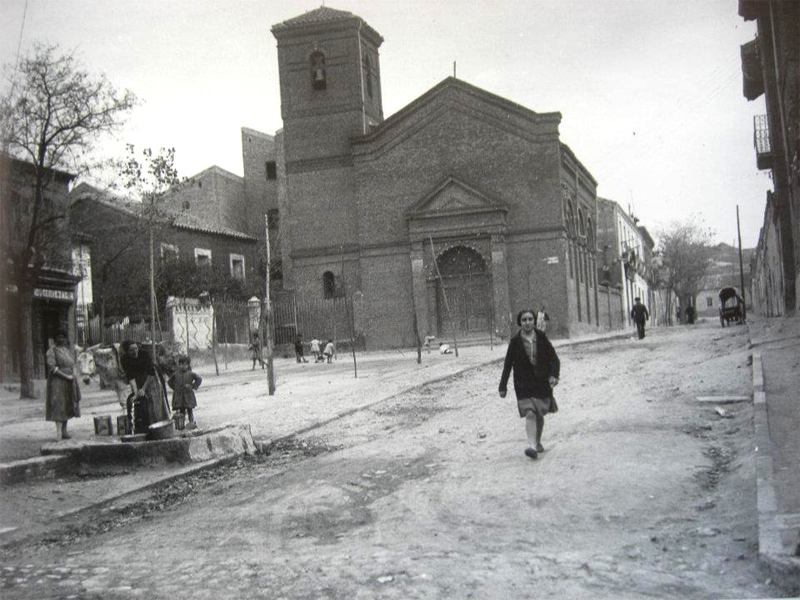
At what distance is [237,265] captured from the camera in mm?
51375

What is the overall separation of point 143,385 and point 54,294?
633 inches

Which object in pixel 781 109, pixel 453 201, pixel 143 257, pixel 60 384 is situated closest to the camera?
pixel 60 384

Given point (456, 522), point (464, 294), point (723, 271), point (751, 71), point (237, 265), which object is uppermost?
point (751, 71)

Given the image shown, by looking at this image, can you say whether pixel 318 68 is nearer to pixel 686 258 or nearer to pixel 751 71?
pixel 751 71

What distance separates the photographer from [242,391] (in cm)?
1914

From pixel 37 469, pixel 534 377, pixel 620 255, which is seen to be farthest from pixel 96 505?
pixel 620 255

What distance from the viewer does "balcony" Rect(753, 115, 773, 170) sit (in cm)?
2348

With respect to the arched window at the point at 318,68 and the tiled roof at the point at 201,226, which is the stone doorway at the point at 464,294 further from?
the tiled roof at the point at 201,226

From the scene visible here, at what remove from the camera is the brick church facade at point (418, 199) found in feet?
113

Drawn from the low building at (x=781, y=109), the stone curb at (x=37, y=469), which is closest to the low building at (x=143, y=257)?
the stone curb at (x=37, y=469)

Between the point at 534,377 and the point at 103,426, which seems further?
the point at 103,426

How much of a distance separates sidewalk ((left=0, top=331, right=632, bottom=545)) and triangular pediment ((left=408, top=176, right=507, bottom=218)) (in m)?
8.83

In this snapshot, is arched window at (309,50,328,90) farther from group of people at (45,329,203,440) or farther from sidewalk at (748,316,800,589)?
group of people at (45,329,203,440)

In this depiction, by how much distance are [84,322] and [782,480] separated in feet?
90.6
